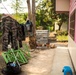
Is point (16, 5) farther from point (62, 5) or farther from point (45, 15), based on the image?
point (62, 5)

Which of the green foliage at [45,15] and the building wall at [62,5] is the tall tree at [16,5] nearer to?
the green foliage at [45,15]

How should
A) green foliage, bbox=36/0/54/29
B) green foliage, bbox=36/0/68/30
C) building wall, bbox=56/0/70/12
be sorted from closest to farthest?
1. building wall, bbox=56/0/70/12
2. green foliage, bbox=36/0/68/30
3. green foliage, bbox=36/0/54/29

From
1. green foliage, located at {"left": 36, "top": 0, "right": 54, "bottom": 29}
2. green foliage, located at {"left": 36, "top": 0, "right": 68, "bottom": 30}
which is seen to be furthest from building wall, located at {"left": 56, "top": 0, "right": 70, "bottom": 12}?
green foliage, located at {"left": 36, "top": 0, "right": 54, "bottom": 29}

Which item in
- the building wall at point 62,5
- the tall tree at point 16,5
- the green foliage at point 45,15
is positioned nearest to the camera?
the building wall at point 62,5

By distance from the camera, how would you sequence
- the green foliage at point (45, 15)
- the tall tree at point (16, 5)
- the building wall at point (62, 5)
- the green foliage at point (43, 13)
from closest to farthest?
the building wall at point (62, 5), the green foliage at point (45, 15), the green foliage at point (43, 13), the tall tree at point (16, 5)

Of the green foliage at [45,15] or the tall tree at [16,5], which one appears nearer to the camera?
the green foliage at [45,15]

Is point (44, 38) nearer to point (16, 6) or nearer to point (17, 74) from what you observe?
point (17, 74)

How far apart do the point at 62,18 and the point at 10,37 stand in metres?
15.4

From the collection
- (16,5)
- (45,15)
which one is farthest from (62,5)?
(16,5)

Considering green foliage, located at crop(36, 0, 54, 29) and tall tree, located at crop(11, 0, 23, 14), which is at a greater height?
tall tree, located at crop(11, 0, 23, 14)

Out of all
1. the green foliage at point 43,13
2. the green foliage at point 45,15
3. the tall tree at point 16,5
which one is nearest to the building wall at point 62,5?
the green foliage at point 45,15

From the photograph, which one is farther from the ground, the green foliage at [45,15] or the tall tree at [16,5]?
the tall tree at [16,5]

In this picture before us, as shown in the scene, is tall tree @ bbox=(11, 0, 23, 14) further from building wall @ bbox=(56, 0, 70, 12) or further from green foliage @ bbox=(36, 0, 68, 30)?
building wall @ bbox=(56, 0, 70, 12)

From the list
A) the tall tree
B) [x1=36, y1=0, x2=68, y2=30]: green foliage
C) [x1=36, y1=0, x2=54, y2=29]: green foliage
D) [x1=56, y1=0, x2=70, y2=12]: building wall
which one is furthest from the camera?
the tall tree
